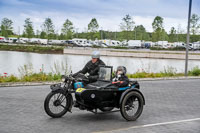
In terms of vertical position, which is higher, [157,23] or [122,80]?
[157,23]

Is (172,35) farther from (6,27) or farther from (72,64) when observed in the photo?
(72,64)

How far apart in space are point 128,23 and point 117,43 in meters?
7.55

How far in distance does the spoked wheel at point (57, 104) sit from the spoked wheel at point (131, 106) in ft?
4.36

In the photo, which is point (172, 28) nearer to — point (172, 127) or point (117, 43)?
point (117, 43)

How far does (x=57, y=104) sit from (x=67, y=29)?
8385 centimetres

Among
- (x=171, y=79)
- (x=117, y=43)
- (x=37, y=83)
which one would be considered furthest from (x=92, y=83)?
(x=117, y=43)

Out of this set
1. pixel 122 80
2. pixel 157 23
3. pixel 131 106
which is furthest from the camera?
pixel 157 23

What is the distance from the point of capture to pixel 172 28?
87875mm

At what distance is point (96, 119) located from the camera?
6961 millimetres

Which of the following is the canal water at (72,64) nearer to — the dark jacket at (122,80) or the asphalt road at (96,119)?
the asphalt road at (96,119)

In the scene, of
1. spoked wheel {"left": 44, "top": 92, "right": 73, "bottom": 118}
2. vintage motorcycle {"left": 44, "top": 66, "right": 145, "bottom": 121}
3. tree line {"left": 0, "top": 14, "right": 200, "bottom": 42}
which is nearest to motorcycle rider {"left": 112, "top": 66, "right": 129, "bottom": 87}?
vintage motorcycle {"left": 44, "top": 66, "right": 145, "bottom": 121}

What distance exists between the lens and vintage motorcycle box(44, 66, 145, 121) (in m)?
6.55

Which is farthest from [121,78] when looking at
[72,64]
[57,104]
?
[72,64]

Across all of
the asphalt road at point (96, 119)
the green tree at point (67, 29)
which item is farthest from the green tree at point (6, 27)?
the asphalt road at point (96, 119)
